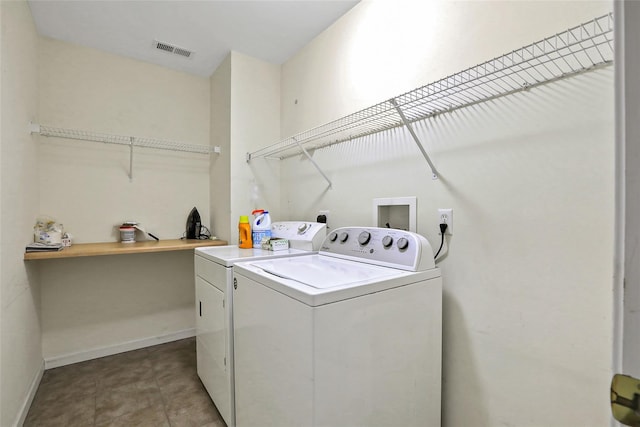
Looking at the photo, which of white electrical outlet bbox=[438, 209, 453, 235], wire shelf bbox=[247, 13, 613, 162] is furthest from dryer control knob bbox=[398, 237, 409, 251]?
wire shelf bbox=[247, 13, 613, 162]

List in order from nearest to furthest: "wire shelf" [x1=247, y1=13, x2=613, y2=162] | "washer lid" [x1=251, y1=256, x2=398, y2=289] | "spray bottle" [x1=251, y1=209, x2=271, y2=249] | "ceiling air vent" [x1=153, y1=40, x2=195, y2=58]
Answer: "wire shelf" [x1=247, y1=13, x2=613, y2=162] → "washer lid" [x1=251, y1=256, x2=398, y2=289] → "spray bottle" [x1=251, y1=209, x2=271, y2=249] → "ceiling air vent" [x1=153, y1=40, x2=195, y2=58]

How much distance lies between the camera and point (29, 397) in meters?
1.75

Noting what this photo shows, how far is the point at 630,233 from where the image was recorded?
346 millimetres

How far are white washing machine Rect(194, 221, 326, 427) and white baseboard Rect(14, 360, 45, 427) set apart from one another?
0.91m

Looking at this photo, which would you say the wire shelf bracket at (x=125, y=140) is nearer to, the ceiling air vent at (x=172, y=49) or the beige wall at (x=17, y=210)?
the beige wall at (x=17, y=210)

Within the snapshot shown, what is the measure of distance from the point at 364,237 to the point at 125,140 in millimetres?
2270

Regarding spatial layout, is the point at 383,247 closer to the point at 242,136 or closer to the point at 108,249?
the point at 242,136

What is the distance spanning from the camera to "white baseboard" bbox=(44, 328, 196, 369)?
2.22 metres

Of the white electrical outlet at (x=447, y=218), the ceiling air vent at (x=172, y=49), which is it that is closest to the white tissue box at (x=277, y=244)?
the white electrical outlet at (x=447, y=218)

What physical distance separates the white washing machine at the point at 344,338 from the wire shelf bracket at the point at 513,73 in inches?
22.6

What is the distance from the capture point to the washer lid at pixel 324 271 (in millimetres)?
1059

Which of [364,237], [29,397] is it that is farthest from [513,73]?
[29,397]

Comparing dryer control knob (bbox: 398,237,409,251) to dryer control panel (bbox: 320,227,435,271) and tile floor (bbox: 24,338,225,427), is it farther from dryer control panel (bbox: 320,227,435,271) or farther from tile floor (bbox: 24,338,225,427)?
tile floor (bbox: 24,338,225,427)

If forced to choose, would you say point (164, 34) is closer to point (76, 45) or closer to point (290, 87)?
point (76, 45)
